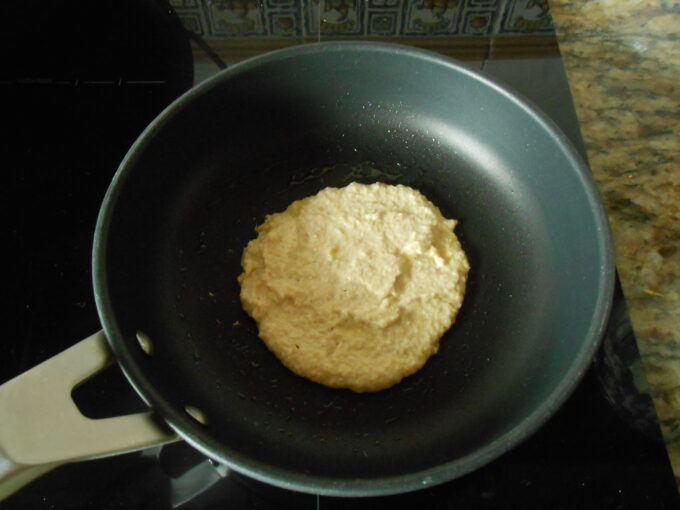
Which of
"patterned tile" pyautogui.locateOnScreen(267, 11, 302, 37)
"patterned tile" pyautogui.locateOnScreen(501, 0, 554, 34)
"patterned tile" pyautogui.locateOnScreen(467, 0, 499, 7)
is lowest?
"patterned tile" pyautogui.locateOnScreen(267, 11, 302, 37)

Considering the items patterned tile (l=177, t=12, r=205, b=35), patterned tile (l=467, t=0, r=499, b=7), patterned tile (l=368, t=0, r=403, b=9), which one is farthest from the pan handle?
patterned tile (l=467, t=0, r=499, b=7)

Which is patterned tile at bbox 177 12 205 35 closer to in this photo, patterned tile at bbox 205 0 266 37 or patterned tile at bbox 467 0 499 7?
patterned tile at bbox 205 0 266 37

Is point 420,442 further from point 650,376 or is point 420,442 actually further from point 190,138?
point 190,138

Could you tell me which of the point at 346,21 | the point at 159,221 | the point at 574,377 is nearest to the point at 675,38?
the point at 346,21

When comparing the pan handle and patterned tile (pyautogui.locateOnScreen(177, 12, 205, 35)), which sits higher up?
patterned tile (pyautogui.locateOnScreen(177, 12, 205, 35))

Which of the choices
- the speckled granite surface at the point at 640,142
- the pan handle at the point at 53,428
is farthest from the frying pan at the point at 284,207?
the speckled granite surface at the point at 640,142

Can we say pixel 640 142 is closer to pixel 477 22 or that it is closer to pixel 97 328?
pixel 477 22
